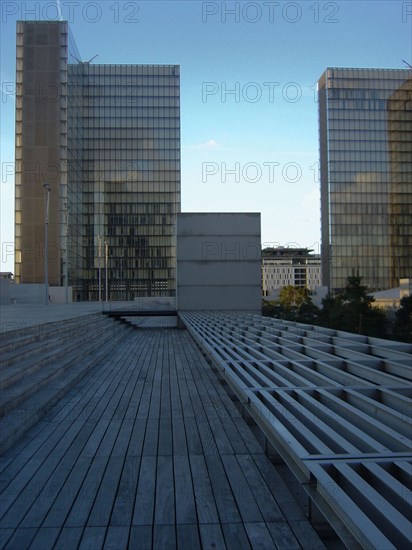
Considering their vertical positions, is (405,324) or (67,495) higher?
(67,495)

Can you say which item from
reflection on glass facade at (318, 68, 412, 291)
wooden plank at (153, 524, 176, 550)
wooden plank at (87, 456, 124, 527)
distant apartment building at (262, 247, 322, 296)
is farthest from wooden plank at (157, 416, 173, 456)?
distant apartment building at (262, 247, 322, 296)

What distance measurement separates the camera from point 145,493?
355cm

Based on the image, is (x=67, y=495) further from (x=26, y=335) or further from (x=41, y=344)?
(x=26, y=335)

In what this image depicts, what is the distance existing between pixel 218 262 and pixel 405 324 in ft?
49.8

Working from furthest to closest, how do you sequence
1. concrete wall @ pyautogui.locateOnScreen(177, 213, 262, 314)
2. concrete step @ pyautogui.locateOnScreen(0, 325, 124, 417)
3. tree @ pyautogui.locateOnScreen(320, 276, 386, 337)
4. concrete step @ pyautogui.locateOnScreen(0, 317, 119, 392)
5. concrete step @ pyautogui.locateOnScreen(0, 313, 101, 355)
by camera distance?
tree @ pyautogui.locateOnScreen(320, 276, 386, 337) → concrete wall @ pyautogui.locateOnScreen(177, 213, 262, 314) → concrete step @ pyautogui.locateOnScreen(0, 313, 101, 355) → concrete step @ pyautogui.locateOnScreen(0, 317, 119, 392) → concrete step @ pyautogui.locateOnScreen(0, 325, 124, 417)

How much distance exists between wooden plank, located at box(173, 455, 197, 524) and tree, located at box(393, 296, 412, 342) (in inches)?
1064

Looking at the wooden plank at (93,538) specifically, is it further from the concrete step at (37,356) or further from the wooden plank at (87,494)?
the concrete step at (37,356)

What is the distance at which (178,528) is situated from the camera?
10.0ft

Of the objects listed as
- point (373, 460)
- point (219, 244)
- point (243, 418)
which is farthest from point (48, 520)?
point (219, 244)

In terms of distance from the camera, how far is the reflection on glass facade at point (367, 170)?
8612 centimetres

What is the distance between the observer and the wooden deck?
2.96 m

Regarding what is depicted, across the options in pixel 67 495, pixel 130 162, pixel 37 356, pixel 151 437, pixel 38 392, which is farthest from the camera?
pixel 130 162

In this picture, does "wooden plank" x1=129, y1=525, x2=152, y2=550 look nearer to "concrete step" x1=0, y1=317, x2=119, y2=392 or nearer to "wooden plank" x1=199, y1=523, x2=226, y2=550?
"wooden plank" x1=199, y1=523, x2=226, y2=550

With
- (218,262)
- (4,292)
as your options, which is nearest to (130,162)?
(4,292)
